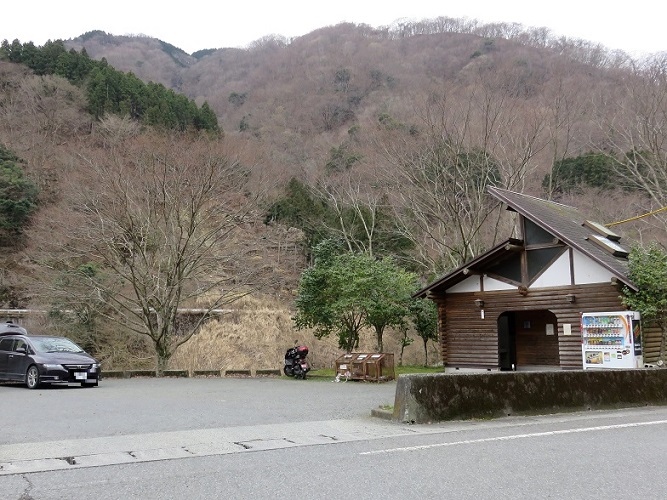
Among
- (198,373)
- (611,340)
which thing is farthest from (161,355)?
(611,340)

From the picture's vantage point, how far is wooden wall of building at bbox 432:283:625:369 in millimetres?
18500

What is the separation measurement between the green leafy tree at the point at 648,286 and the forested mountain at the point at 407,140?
9302 millimetres

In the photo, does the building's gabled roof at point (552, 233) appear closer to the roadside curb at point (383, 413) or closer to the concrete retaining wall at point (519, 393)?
the concrete retaining wall at point (519, 393)

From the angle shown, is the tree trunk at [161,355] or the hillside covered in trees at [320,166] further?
the hillside covered in trees at [320,166]

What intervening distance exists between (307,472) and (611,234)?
17.2 metres

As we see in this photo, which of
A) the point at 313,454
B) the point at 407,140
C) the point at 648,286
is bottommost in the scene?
the point at 313,454

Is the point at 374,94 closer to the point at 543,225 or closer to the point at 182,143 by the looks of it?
the point at 182,143

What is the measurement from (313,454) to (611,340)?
43.7ft

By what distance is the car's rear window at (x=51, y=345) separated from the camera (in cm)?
1741

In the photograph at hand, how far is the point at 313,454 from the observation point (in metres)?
7.28

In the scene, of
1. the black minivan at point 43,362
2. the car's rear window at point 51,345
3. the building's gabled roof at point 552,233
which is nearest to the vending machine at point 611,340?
the building's gabled roof at point 552,233

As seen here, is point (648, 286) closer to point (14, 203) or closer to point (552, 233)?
point (552, 233)

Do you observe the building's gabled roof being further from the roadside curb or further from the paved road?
the roadside curb

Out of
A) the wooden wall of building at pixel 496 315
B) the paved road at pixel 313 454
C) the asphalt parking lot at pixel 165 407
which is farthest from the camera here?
the wooden wall of building at pixel 496 315
